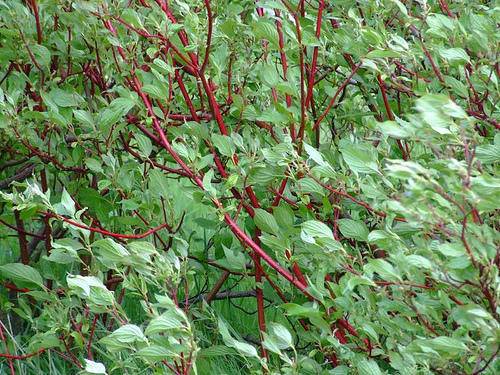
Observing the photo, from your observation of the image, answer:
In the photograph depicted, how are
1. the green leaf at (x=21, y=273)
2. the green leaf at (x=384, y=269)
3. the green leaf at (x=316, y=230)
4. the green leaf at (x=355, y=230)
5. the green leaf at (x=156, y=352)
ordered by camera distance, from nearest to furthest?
the green leaf at (x=384, y=269) → the green leaf at (x=156, y=352) → the green leaf at (x=316, y=230) → the green leaf at (x=355, y=230) → the green leaf at (x=21, y=273)

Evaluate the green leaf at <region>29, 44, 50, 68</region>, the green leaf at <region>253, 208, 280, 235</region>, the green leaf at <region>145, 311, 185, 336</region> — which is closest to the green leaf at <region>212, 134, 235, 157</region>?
the green leaf at <region>253, 208, 280, 235</region>

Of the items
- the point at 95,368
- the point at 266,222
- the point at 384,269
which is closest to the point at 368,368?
the point at 384,269

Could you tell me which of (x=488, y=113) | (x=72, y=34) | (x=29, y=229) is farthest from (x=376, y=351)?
(x=29, y=229)

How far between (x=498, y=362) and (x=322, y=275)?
44 cm

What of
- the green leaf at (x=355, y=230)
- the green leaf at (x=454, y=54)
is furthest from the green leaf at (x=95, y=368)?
the green leaf at (x=454, y=54)

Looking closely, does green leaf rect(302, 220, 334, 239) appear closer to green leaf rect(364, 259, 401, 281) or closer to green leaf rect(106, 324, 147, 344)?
green leaf rect(364, 259, 401, 281)

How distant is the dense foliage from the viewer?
1.88 metres

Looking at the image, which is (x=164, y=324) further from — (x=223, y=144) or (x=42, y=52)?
(x=42, y=52)

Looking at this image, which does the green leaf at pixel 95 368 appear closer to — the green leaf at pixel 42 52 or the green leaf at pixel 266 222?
the green leaf at pixel 266 222

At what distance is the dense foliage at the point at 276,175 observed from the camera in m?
1.88

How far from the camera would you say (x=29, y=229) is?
A: 12.2ft

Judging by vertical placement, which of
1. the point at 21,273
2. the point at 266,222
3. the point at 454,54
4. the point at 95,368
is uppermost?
the point at 454,54

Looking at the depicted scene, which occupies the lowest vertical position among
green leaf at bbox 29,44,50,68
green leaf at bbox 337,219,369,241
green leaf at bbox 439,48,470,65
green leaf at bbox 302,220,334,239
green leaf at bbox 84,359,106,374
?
green leaf at bbox 84,359,106,374

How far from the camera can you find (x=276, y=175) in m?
2.31
